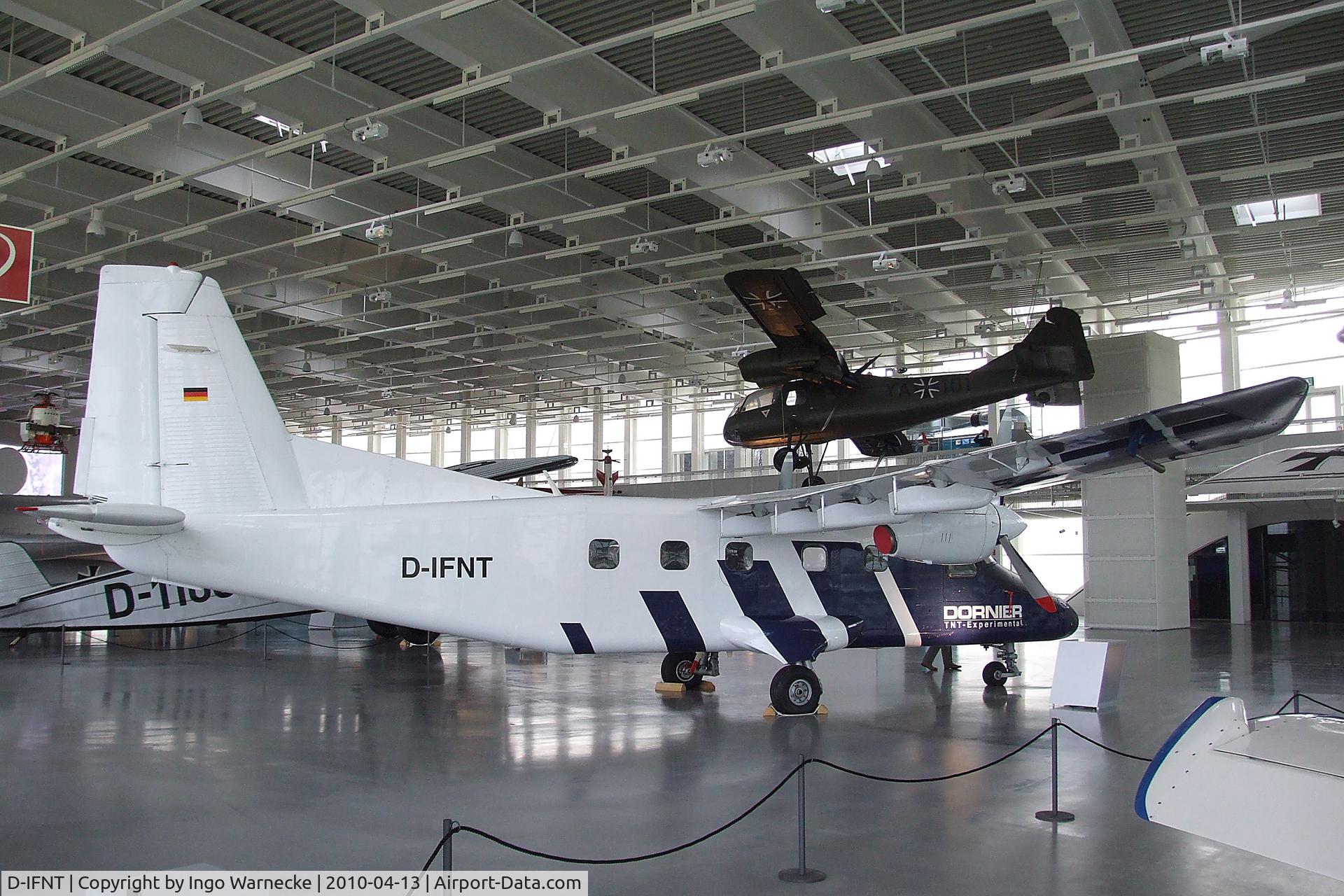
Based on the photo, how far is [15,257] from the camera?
8086 millimetres

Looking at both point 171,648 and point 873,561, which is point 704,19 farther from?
point 171,648

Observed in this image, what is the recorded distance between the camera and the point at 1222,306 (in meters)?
25.7

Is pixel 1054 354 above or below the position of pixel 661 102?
below

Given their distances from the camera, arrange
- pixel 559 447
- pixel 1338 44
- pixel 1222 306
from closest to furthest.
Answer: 1. pixel 1338 44
2. pixel 1222 306
3. pixel 559 447

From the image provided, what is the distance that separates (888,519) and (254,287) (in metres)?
19.0

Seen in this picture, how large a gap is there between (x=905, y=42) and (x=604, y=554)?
7039mm

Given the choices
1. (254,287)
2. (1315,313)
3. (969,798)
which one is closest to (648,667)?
(969,798)

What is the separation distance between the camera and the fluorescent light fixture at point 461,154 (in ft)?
47.4

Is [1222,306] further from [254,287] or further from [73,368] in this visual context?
[73,368]

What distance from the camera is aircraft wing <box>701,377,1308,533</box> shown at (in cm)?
845

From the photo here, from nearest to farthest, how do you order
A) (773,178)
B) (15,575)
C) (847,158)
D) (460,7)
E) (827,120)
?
(460,7) < (827,120) < (847,158) < (773,178) < (15,575)

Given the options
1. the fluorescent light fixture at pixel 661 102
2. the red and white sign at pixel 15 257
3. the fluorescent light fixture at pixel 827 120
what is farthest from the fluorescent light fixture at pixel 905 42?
the red and white sign at pixel 15 257

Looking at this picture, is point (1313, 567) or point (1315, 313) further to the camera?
point (1313, 567)

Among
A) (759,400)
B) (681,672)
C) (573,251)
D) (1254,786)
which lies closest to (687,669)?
(681,672)
